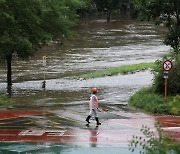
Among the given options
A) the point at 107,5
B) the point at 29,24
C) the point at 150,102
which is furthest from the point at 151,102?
the point at 107,5

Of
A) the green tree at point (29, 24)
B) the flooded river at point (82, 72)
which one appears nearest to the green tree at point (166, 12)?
the flooded river at point (82, 72)

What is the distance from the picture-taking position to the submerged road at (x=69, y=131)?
1491cm

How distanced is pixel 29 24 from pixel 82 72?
46.3ft

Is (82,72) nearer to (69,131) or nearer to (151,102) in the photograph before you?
(151,102)

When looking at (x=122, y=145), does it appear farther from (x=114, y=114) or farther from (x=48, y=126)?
(x=114, y=114)

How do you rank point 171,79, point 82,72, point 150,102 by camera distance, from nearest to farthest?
point 150,102
point 171,79
point 82,72

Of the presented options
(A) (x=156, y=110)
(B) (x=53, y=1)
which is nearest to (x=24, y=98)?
(B) (x=53, y=1)

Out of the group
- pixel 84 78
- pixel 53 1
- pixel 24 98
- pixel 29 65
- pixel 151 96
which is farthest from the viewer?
pixel 29 65

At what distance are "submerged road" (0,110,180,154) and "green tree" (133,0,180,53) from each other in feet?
49.4

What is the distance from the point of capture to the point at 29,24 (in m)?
35.7

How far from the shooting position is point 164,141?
8.44 meters

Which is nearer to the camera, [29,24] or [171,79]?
[171,79]

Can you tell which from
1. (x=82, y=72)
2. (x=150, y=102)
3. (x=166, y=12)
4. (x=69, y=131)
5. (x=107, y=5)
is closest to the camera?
(x=69, y=131)

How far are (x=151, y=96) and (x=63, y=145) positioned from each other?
1111cm
